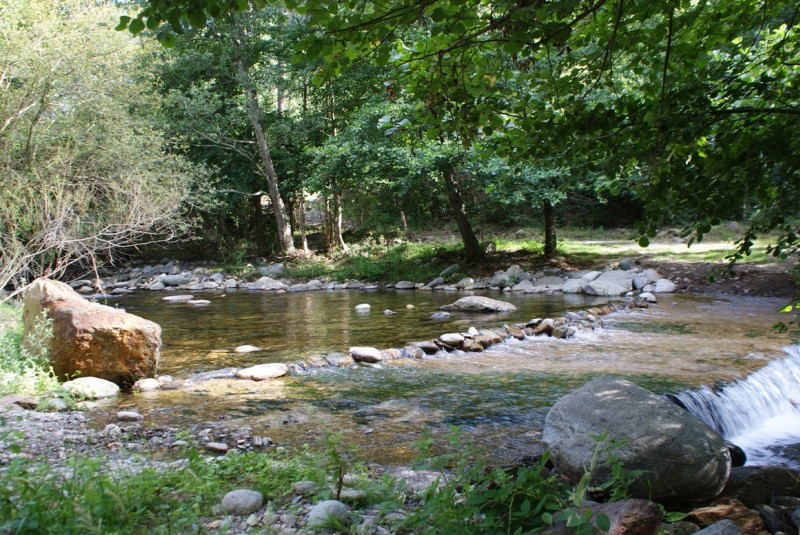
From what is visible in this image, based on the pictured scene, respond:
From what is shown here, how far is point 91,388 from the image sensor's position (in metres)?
6.84

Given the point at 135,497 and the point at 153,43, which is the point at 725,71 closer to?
the point at 135,497

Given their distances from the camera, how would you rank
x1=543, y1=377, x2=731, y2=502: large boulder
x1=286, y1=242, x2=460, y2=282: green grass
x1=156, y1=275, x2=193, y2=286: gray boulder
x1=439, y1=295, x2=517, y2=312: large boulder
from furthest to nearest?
x1=156, y1=275, x2=193, y2=286: gray boulder, x1=286, y1=242, x2=460, y2=282: green grass, x1=439, y1=295, x2=517, y2=312: large boulder, x1=543, y1=377, x2=731, y2=502: large boulder

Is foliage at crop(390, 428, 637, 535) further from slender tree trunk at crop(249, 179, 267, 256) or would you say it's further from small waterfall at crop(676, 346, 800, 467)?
slender tree trunk at crop(249, 179, 267, 256)

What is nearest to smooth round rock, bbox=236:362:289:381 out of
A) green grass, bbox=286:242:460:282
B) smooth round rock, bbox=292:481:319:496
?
smooth round rock, bbox=292:481:319:496

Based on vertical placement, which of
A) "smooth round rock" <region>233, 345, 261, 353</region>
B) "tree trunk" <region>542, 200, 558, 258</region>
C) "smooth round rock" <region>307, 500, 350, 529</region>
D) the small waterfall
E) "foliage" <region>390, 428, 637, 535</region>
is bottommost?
the small waterfall

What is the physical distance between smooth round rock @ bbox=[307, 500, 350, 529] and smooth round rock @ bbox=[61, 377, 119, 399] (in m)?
4.62

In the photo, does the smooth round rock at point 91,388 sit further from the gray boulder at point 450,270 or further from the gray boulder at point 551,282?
the gray boulder at point 450,270

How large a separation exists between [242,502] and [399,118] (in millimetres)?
3169

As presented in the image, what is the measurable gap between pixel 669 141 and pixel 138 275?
25.2 meters

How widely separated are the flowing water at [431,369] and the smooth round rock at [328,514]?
65.5 inches

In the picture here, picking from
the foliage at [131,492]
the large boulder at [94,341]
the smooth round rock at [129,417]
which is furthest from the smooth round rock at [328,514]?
the large boulder at [94,341]

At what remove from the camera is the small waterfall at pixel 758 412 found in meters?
5.72

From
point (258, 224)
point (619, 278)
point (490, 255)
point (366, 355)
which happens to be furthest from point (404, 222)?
point (366, 355)

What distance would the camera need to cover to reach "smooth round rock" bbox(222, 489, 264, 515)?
3.41m
